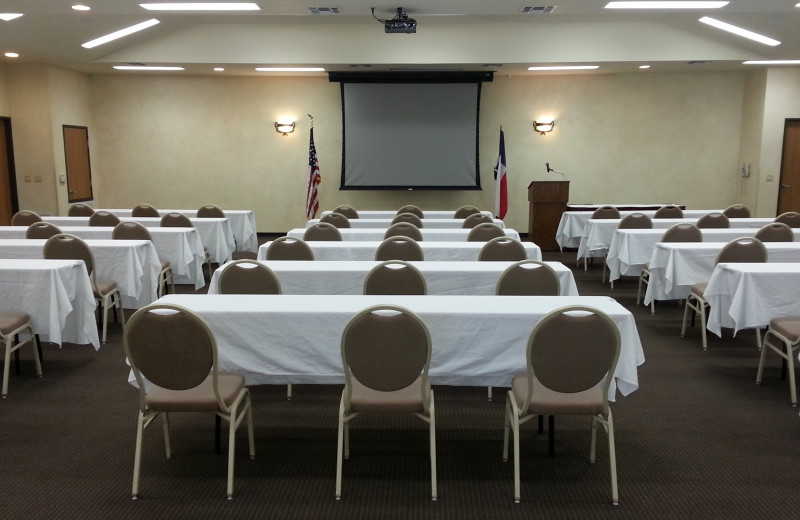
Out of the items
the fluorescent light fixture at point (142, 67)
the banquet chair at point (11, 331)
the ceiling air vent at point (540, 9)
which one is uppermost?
the ceiling air vent at point (540, 9)

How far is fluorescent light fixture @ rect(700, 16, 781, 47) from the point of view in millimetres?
10445

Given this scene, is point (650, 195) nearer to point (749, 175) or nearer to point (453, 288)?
point (749, 175)

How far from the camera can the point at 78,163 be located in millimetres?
13070

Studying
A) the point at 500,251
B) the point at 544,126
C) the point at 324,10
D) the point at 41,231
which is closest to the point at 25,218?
the point at 41,231

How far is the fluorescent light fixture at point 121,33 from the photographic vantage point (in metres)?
10.5

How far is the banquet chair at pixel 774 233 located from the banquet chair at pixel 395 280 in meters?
4.50

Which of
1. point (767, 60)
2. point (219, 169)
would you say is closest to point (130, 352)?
point (219, 169)

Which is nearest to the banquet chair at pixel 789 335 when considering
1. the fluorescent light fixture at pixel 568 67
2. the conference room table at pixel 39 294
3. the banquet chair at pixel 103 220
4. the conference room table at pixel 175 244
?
the conference room table at pixel 39 294

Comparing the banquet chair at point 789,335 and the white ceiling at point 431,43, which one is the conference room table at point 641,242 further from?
the white ceiling at point 431,43

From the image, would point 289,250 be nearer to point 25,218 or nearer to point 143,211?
point 143,211

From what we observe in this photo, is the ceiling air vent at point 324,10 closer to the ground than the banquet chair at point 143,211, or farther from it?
farther from it

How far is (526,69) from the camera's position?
12.6m

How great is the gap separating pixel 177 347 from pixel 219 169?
446 inches

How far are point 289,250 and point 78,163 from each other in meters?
9.08
